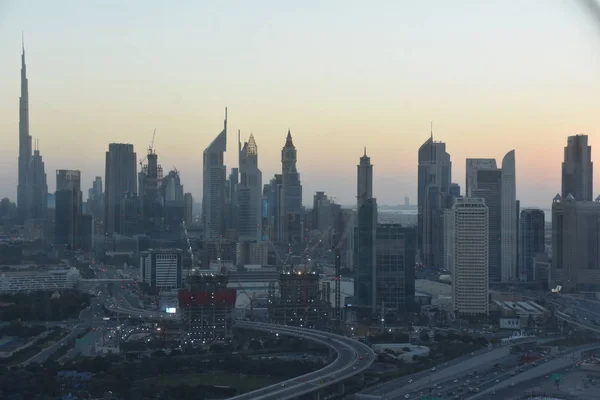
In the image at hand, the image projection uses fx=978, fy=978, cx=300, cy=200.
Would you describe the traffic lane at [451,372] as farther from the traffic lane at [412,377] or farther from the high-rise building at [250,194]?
the high-rise building at [250,194]

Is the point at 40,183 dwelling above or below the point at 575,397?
above

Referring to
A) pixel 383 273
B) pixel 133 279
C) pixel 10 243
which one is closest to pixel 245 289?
pixel 133 279

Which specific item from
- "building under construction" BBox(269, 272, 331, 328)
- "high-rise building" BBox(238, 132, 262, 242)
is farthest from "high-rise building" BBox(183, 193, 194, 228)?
"building under construction" BBox(269, 272, 331, 328)

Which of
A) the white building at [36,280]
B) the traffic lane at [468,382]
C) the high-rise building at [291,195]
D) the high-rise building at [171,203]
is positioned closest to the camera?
the traffic lane at [468,382]

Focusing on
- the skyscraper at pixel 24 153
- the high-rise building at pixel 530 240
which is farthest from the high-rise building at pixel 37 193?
the high-rise building at pixel 530 240

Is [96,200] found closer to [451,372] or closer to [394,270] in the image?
[394,270]

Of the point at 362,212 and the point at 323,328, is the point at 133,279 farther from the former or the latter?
the point at 323,328
